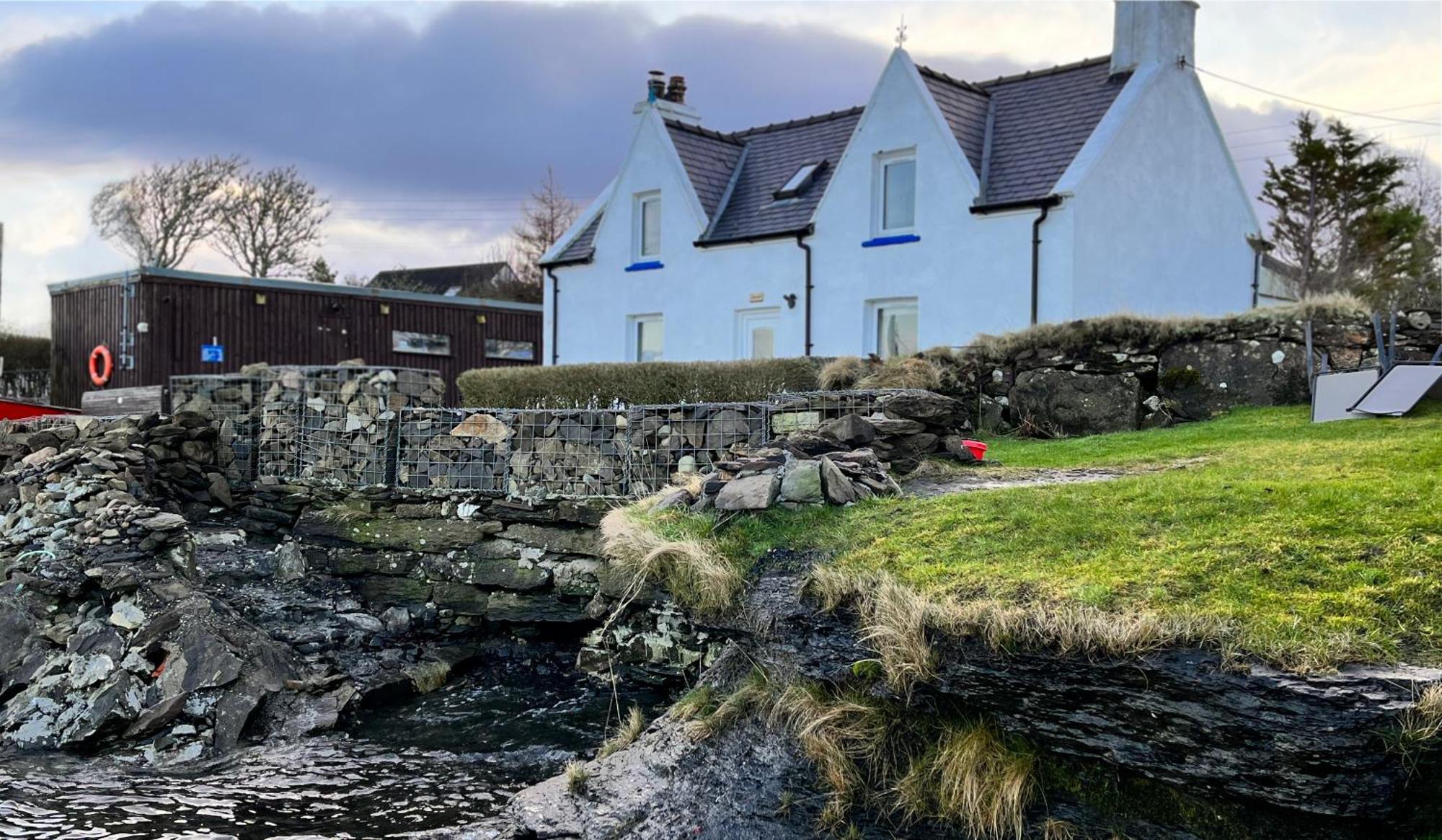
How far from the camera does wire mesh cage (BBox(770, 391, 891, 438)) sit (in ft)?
39.1

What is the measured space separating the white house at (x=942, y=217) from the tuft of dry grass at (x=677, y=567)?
11.0 m

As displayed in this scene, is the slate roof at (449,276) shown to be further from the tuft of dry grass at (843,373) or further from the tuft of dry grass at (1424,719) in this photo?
the tuft of dry grass at (1424,719)

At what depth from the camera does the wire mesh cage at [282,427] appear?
15930 millimetres

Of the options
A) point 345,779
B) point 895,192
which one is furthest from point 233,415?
point 895,192

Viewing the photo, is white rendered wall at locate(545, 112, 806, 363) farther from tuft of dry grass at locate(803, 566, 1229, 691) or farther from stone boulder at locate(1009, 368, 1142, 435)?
tuft of dry grass at locate(803, 566, 1229, 691)

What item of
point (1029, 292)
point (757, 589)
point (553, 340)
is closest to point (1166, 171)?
point (1029, 292)

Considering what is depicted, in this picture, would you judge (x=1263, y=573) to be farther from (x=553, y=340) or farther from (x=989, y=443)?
(x=553, y=340)

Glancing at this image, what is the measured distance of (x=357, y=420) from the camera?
15117 mm

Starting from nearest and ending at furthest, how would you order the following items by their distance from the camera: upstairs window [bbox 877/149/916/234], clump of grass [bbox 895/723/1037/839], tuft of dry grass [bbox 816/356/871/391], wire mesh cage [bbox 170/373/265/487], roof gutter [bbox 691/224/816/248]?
clump of grass [bbox 895/723/1037/839]
tuft of dry grass [bbox 816/356/871/391]
wire mesh cage [bbox 170/373/265/487]
upstairs window [bbox 877/149/916/234]
roof gutter [bbox 691/224/816/248]

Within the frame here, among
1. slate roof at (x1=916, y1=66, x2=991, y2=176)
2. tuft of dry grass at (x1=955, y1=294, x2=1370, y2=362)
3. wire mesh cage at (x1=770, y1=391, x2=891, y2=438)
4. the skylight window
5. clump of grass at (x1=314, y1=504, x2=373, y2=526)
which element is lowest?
clump of grass at (x1=314, y1=504, x2=373, y2=526)

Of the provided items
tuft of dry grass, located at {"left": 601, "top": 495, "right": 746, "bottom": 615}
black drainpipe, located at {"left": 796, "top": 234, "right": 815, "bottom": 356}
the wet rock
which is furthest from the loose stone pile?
black drainpipe, located at {"left": 796, "top": 234, "right": 815, "bottom": 356}

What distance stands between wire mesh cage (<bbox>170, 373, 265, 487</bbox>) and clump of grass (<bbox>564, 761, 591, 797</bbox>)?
991cm

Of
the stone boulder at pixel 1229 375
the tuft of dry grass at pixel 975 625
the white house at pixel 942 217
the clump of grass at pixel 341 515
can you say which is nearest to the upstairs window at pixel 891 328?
the white house at pixel 942 217

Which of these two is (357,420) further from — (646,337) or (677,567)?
(646,337)
